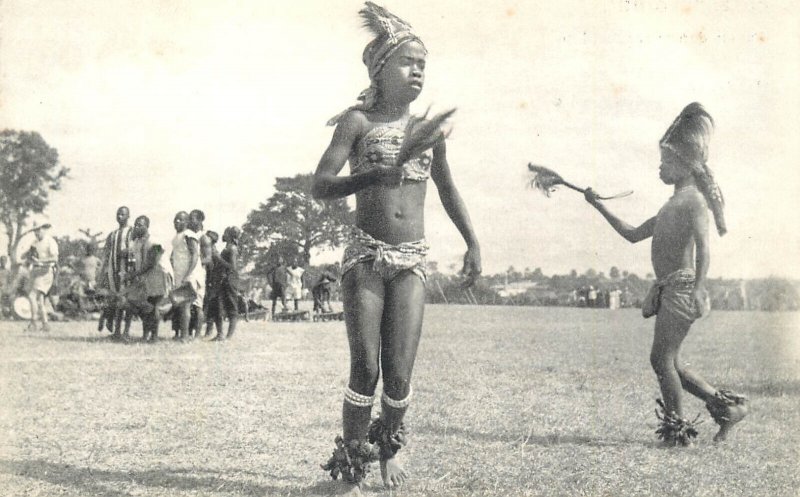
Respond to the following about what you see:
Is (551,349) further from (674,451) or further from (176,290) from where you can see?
(674,451)

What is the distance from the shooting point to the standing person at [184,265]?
11.9 meters

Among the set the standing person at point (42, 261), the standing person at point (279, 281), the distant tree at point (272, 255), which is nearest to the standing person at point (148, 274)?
the standing person at point (42, 261)

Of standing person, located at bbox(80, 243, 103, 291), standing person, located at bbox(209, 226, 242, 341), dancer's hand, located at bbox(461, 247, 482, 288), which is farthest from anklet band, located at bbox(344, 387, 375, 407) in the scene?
standing person, located at bbox(80, 243, 103, 291)

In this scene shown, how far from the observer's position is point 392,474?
407 centimetres

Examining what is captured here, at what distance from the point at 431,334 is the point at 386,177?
36.7 feet

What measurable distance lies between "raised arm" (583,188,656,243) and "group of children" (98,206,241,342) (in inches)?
293

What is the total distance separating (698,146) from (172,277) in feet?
27.5

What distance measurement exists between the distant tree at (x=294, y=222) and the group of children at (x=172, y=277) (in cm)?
2044

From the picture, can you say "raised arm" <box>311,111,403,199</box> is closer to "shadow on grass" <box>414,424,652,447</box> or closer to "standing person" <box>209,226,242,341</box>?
"shadow on grass" <box>414,424,652,447</box>

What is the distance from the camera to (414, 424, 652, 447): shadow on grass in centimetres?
523

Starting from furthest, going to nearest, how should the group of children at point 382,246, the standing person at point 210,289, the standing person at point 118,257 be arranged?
the standing person at point 210,289, the standing person at point 118,257, the group of children at point 382,246

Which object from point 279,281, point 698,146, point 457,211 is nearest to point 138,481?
point 457,211

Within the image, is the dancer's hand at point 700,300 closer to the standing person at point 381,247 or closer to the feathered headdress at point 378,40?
the standing person at point 381,247

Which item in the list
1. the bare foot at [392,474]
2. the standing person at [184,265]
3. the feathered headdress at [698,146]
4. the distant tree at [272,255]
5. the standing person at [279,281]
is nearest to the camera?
the bare foot at [392,474]
